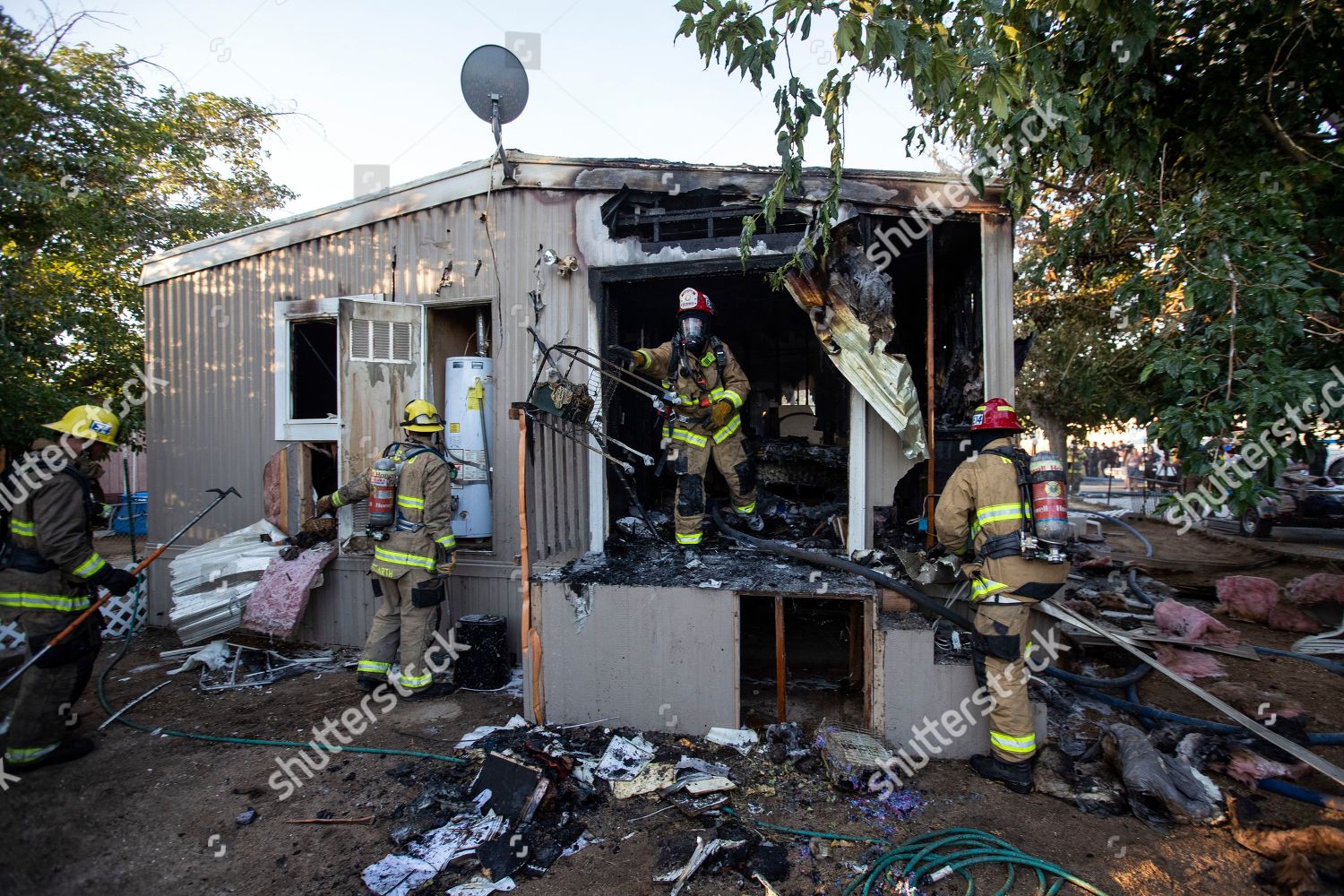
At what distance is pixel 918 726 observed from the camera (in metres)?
4.05

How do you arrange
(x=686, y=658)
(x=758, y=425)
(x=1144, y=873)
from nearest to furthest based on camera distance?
(x=1144, y=873), (x=686, y=658), (x=758, y=425)

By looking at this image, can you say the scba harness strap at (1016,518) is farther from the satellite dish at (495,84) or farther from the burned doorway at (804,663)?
the satellite dish at (495,84)

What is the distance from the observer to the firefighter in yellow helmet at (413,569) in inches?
199

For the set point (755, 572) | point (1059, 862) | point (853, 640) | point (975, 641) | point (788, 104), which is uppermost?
point (788, 104)

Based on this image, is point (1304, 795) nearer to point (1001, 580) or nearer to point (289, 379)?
point (1001, 580)

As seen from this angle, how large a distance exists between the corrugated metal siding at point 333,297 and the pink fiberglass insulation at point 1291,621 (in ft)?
23.4

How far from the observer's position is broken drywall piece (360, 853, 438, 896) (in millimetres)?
2926

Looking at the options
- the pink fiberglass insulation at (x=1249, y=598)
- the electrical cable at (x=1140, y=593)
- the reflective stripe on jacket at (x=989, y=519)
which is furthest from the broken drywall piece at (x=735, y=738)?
the pink fiberglass insulation at (x=1249, y=598)

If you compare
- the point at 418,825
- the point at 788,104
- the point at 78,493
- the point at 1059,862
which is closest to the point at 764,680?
the point at 1059,862

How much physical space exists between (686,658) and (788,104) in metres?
3.44

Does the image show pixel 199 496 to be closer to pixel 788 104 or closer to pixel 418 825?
pixel 418 825

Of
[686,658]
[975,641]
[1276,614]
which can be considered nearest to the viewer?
[975,641]

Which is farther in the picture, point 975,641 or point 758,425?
point 758,425

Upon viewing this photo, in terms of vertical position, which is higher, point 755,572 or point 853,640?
point 755,572
